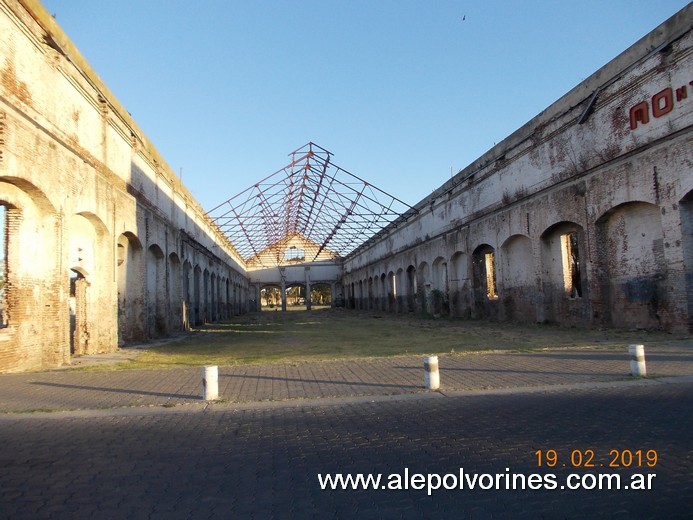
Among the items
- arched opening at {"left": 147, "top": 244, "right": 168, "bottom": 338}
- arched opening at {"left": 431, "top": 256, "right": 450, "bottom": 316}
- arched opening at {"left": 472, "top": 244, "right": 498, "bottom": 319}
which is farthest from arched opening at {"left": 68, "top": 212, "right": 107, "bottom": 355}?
arched opening at {"left": 431, "top": 256, "right": 450, "bottom": 316}

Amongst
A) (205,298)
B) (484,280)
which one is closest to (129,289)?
(205,298)

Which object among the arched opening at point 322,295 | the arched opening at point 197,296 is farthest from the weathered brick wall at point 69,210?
the arched opening at point 322,295

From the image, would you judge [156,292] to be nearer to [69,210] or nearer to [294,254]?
[69,210]

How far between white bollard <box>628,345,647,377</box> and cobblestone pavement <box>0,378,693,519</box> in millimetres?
823

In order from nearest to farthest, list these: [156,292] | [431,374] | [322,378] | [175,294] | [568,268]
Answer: [431,374]
[322,378]
[568,268]
[156,292]
[175,294]

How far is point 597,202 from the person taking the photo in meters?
15.4

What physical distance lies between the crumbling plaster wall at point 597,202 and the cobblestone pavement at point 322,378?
12.3 ft

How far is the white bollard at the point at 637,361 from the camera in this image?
26.5 feet

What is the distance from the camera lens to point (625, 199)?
14.3 m

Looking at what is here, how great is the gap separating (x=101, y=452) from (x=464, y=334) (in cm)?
1422

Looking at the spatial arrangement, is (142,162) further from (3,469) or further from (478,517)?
(478,517)

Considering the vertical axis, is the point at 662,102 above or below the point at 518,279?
above

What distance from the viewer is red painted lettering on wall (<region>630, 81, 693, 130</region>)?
1257 cm

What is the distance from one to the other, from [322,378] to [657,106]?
11571 mm
